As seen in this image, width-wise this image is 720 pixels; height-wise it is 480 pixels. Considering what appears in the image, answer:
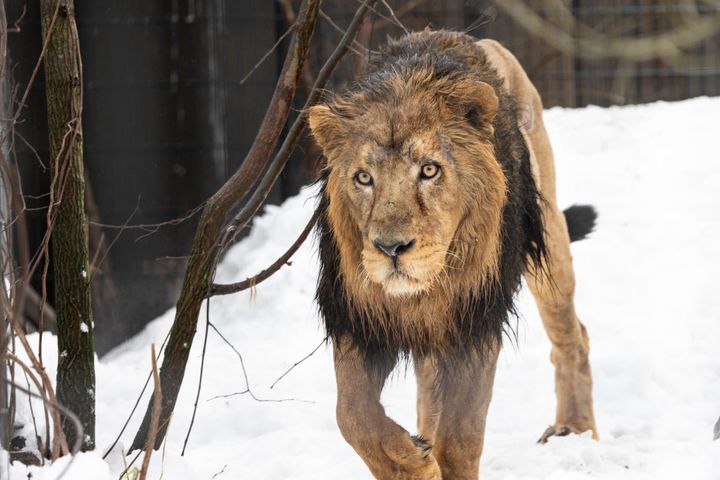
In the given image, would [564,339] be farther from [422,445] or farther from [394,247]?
[394,247]

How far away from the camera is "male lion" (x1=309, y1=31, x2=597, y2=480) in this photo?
10.2ft

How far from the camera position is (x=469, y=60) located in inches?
145

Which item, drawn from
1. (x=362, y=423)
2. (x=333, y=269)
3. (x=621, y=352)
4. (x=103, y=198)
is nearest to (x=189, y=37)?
(x=103, y=198)

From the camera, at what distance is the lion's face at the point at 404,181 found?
3.02 m

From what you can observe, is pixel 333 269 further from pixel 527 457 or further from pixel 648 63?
pixel 648 63

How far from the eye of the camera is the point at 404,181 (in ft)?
10.1

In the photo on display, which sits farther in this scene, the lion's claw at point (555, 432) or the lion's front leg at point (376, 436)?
the lion's claw at point (555, 432)


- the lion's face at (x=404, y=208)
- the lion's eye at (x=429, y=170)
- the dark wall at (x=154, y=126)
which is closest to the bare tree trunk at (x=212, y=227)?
the lion's face at (x=404, y=208)

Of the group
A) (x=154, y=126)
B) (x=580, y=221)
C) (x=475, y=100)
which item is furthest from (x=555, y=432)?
(x=154, y=126)

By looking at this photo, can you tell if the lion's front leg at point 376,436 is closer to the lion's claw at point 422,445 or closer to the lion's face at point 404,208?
the lion's claw at point 422,445

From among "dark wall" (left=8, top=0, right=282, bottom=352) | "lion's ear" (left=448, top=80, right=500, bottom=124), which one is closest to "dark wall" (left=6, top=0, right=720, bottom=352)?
"dark wall" (left=8, top=0, right=282, bottom=352)

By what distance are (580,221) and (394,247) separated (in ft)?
7.43

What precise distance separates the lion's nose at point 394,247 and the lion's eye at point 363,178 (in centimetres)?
25

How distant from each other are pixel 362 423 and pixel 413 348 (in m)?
0.34
